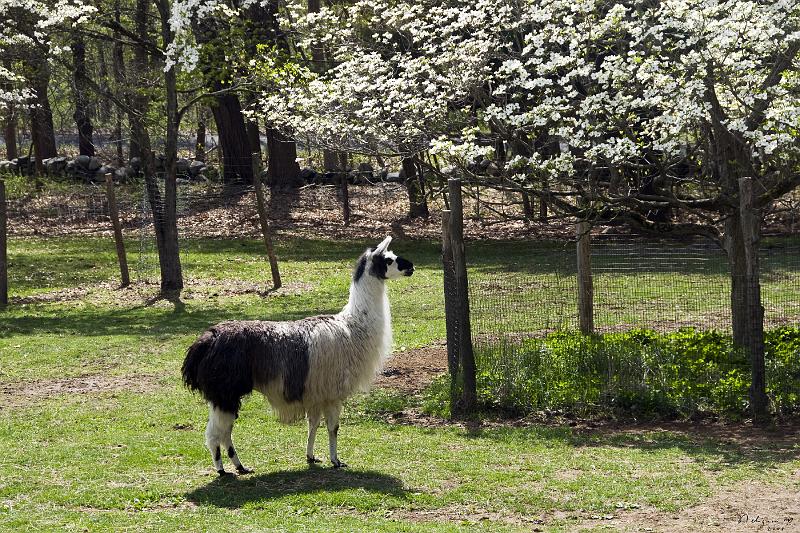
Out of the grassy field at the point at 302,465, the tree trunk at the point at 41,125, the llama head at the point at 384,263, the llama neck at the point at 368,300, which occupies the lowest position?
the grassy field at the point at 302,465

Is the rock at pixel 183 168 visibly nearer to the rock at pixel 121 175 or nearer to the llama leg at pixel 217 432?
the rock at pixel 121 175

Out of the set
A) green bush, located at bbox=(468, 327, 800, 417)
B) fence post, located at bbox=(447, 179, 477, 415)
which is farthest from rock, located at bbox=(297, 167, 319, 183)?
fence post, located at bbox=(447, 179, 477, 415)

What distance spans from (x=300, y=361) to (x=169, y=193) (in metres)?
12.8

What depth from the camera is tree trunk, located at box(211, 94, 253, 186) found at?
112 ft

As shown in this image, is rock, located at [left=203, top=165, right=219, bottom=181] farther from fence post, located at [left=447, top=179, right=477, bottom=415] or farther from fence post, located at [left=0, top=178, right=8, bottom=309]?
fence post, located at [left=447, top=179, right=477, bottom=415]

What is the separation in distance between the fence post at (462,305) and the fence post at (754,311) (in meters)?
3.00

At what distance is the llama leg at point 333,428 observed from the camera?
9.73 meters

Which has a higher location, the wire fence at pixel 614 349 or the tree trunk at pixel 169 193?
the tree trunk at pixel 169 193

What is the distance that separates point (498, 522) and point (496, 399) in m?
3.95

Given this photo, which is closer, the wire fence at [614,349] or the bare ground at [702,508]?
the bare ground at [702,508]

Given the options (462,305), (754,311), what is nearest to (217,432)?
(462,305)

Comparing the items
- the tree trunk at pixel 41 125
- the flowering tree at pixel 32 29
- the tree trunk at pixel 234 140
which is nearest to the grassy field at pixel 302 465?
the flowering tree at pixel 32 29

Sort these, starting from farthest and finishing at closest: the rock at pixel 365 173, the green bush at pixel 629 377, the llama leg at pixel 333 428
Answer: the rock at pixel 365 173 → the green bush at pixel 629 377 → the llama leg at pixel 333 428

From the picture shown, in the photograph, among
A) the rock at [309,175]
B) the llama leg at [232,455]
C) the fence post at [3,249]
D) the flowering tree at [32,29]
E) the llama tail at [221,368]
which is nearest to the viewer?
the llama tail at [221,368]
